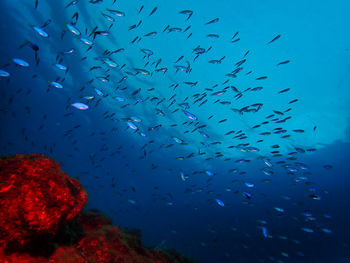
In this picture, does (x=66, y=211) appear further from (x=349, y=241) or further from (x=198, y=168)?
(x=349, y=241)

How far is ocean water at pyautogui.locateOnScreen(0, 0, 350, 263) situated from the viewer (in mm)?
12438

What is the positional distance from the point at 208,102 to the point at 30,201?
62.7 feet

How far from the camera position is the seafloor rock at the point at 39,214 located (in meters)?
2.87

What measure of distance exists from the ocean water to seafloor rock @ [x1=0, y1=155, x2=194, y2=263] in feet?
9.32

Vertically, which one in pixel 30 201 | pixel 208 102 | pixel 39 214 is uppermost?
pixel 208 102

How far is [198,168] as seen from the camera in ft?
108

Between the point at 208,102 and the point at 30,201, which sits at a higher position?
the point at 208,102

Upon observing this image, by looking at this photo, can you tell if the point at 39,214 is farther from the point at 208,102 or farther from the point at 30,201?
the point at 208,102

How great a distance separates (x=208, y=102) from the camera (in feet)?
67.4

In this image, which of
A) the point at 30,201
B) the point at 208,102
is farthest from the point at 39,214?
the point at 208,102

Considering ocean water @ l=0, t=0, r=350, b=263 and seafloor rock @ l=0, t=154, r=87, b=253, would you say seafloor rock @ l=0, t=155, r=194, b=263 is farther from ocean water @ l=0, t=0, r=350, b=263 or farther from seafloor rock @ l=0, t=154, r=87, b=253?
ocean water @ l=0, t=0, r=350, b=263

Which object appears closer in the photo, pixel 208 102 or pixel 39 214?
pixel 39 214

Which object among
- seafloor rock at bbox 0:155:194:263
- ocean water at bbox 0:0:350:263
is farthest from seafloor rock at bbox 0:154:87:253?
ocean water at bbox 0:0:350:263

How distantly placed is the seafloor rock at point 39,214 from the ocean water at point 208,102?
284cm
